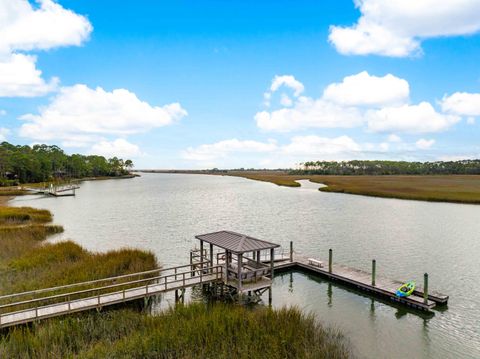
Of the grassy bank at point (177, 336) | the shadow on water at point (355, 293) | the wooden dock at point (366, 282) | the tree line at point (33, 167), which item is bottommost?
the shadow on water at point (355, 293)

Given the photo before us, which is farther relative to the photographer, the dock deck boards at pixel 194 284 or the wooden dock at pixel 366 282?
the wooden dock at pixel 366 282

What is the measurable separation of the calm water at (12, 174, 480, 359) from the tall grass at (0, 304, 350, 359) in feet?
9.96

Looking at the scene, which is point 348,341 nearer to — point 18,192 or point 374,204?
point 374,204

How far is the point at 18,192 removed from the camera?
3076 inches

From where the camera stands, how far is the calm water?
582 inches

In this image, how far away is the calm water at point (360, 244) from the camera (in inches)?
582

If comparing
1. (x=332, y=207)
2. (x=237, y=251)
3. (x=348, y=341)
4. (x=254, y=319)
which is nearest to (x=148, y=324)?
(x=254, y=319)

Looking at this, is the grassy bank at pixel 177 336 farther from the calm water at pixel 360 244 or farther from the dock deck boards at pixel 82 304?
the calm water at pixel 360 244

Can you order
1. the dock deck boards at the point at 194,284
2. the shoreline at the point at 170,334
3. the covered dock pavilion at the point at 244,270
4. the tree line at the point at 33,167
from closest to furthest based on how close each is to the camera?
the shoreline at the point at 170,334
the dock deck boards at the point at 194,284
the covered dock pavilion at the point at 244,270
the tree line at the point at 33,167

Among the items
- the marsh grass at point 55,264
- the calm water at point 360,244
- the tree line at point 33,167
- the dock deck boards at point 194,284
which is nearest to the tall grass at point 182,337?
the dock deck boards at point 194,284

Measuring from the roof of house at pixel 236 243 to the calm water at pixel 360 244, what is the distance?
3.62 m

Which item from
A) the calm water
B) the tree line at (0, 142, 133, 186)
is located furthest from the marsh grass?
the tree line at (0, 142, 133, 186)

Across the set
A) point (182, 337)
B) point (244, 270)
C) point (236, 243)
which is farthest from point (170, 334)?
point (244, 270)

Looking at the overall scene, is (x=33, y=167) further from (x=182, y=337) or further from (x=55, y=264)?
A: (x=182, y=337)
